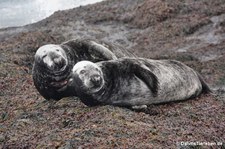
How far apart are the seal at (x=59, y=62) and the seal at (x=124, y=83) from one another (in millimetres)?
651

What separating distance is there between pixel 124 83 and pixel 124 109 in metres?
0.43

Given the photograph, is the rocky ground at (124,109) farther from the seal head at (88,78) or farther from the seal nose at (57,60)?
the seal nose at (57,60)

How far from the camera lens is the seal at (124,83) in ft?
24.9

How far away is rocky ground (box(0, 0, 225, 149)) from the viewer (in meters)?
6.75

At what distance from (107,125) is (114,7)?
21.9 meters

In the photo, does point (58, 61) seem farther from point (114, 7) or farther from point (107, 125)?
point (114, 7)

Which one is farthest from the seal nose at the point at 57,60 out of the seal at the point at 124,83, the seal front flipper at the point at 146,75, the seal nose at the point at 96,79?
the seal front flipper at the point at 146,75

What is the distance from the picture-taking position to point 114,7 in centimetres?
2839

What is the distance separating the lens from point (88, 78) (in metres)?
7.50

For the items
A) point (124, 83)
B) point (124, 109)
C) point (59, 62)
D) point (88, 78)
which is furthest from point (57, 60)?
point (124, 109)

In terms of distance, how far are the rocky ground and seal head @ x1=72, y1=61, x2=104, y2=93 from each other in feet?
1.38

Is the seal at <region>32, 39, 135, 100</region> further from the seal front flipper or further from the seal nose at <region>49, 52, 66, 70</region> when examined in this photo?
the seal front flipper

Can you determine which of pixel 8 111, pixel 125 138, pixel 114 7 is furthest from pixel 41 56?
pixel 114 7

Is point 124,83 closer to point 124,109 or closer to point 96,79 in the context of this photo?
point 124,109
